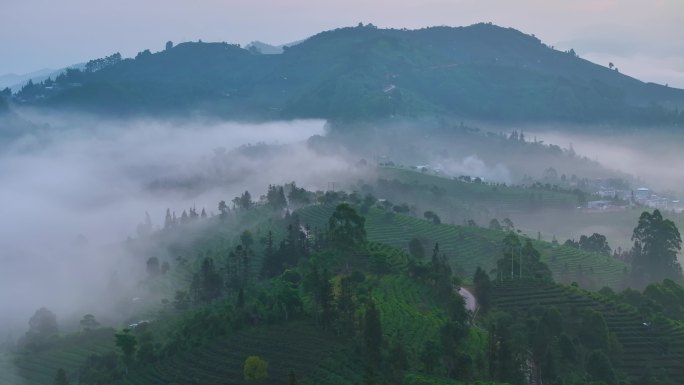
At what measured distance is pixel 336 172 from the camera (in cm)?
11012

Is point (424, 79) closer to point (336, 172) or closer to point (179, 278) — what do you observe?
point (336, 172)

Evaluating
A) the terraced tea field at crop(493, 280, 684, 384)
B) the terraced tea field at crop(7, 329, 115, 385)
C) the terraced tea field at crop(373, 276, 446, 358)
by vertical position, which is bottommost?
the terraced tea field at crop(7, 329, 115, 385)

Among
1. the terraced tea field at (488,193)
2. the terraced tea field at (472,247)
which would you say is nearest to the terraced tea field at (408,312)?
the terraced tea field at (472,247)

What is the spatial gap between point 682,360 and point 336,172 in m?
76.2

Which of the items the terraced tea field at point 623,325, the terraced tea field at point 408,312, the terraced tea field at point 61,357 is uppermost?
the terraced tea field at point 408,312

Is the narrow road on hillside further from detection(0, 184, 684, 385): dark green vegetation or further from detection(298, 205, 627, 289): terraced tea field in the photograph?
detection(298, 205, 627, 289): terraced tea field

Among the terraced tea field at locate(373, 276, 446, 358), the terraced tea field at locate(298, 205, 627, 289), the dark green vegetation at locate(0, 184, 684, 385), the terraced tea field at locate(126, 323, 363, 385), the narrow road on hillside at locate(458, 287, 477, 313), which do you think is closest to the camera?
the terraced tea field at locate(126, 323, 363, 385)

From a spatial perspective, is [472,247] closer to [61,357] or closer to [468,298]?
[468,298]

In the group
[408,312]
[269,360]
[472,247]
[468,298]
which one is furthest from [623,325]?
[472,247]

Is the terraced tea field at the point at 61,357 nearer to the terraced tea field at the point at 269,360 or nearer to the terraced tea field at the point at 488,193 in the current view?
the terraced tea field at the point at 269,360

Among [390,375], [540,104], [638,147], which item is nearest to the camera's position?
[390,375]

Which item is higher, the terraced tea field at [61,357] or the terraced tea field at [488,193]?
the terraced tea field at [488,193]

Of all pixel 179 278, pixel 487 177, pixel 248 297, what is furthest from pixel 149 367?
pixel 487 177

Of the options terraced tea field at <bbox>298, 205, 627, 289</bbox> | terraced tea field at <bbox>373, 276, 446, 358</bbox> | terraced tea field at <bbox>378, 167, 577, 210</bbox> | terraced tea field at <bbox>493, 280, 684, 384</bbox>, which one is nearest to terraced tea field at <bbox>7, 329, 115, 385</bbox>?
terraced tea field at <bbox>373, 276, 446, 358</bbox>
